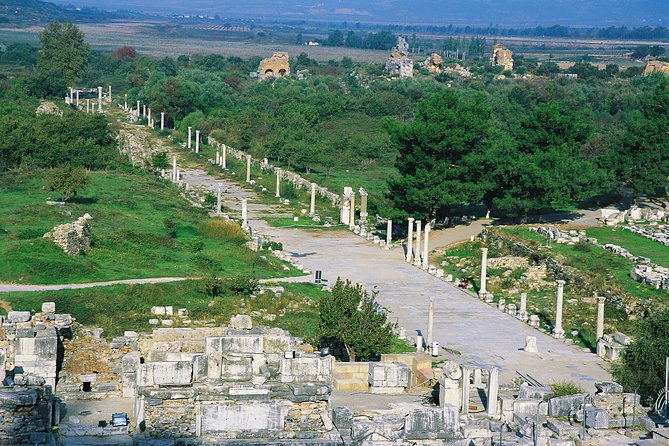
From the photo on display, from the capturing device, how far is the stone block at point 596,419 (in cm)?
2211

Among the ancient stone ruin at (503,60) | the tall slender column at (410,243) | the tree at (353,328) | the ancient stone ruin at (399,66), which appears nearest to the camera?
the tree at (353,328)

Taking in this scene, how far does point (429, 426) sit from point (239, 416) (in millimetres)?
2539

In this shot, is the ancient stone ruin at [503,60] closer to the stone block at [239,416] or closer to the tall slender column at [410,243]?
the tall slender column at [410,243]

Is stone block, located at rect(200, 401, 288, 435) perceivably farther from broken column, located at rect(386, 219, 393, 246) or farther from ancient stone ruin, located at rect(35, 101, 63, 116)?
ancient stone ruin, located at rect(35, 101, 63, 116)

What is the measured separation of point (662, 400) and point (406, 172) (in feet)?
119

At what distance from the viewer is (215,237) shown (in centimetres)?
5081

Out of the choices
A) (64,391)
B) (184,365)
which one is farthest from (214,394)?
(64,391)

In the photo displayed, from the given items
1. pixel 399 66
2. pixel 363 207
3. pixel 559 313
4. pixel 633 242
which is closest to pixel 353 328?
pixel 559 313

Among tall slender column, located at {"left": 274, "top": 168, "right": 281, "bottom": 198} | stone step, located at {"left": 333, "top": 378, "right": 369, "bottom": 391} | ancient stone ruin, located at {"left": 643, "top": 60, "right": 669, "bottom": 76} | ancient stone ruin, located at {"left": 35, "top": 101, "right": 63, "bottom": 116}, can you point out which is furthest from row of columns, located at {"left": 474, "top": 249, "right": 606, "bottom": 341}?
ancient stone ruin, located at {"left": 643, "top": 60, "right": 669, "bottom": 76}

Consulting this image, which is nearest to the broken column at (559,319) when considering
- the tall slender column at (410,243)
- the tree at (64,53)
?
the tall slender column at (410,243)

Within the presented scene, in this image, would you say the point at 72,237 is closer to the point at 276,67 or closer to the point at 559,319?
the point at 559,319

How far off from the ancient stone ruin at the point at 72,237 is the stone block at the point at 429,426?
25328 millimetres

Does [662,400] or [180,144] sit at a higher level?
[662,400]

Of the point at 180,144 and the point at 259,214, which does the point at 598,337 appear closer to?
the point at 259,214
